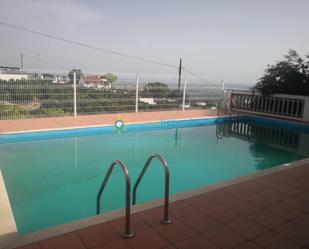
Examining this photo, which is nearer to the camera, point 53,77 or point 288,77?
point 53,77

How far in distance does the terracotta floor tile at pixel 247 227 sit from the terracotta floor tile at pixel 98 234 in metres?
1.13

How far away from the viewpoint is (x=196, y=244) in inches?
87.5

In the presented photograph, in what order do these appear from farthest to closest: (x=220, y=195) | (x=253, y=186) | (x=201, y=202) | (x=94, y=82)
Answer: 1. (x=94, y=82)
2. (x=253, y=186)
3. (x=220, y=195)
4. (x=201, y=202)

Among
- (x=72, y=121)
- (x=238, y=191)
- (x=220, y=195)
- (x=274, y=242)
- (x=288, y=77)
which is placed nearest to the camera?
(x=274, y=242)

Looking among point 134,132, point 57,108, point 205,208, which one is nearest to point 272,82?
point 134,132

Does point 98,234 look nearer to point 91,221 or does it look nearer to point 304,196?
point 91,221

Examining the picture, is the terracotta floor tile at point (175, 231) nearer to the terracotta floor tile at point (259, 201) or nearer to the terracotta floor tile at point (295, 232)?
the terracotta floor tile at point (295, 232)

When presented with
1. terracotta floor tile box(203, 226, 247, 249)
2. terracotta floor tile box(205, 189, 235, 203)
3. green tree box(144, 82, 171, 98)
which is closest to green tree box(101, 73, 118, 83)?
green tree box(144, 82, 171, 98)

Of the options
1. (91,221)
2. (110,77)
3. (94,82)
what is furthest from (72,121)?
(91,221)

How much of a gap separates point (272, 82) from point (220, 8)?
364 centimetres

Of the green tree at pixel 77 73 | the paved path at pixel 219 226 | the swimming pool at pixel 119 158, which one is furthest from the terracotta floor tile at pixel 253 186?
the green tree at pixel 77 73

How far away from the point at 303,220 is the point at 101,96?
785 cm

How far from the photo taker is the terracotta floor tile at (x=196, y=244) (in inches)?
86.0

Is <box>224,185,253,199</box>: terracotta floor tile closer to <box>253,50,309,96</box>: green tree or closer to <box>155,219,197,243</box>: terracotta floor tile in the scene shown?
<box>155,219,197,243</box>: terracotta floor tile
